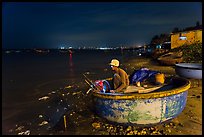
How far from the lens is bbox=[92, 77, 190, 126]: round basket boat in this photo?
18.8 feet

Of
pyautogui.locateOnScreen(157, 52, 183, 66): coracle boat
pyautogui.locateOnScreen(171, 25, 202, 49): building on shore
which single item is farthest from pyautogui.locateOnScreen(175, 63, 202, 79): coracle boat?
pyautogui.locateOnScreen(171, 25, 202, 49): building on shore

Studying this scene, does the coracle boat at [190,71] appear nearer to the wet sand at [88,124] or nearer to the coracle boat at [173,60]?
the wet sand at [88,124]

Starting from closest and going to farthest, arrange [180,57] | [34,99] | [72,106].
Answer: [72,106] → [34,99] → [180,57]

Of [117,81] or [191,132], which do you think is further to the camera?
[117,81]

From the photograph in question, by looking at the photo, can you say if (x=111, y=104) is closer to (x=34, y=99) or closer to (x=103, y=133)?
(x=103, y=133)

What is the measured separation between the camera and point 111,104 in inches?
235

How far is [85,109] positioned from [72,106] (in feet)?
3.35

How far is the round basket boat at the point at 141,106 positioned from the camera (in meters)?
5.73

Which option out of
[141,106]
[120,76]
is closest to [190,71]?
[120,76]

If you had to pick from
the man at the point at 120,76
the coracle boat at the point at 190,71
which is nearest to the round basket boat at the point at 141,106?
the man at the point at 120,76

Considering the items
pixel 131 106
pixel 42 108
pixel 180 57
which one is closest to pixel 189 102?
pixel 131 106

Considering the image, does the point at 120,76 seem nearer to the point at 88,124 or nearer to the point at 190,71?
the point at 88,124

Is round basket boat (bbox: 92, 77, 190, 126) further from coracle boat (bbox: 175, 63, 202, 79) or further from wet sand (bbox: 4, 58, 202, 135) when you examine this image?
coracle boat (bbox: 175, 63, 202, 79)

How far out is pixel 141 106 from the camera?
5.77m
